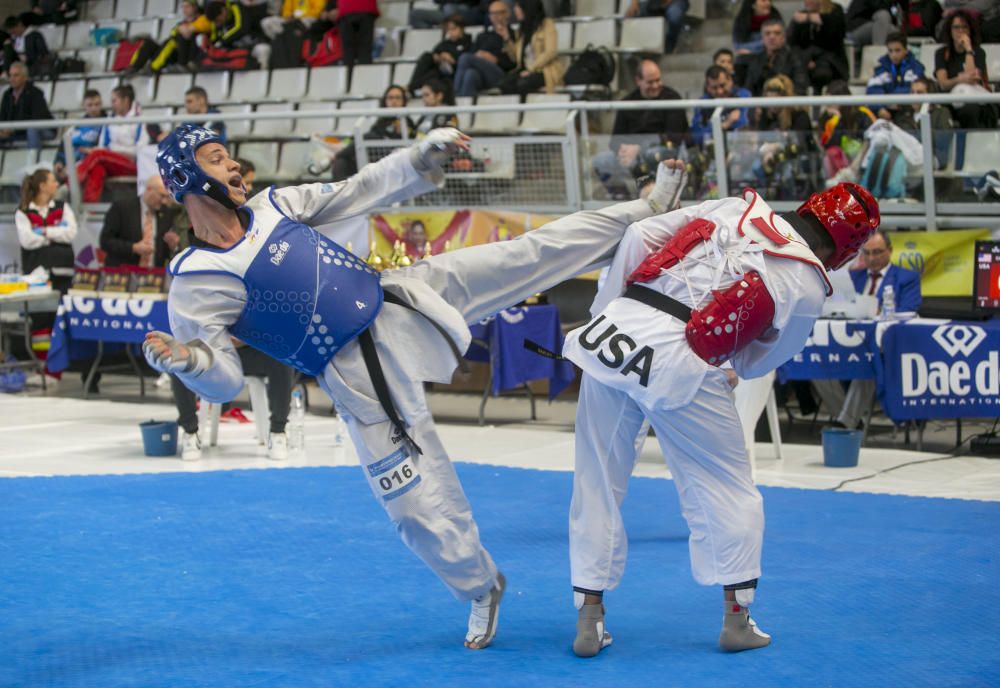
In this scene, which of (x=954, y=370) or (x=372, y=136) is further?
(x=372, y=136)

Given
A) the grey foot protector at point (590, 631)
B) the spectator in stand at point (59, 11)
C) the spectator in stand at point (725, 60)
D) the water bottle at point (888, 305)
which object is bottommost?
the grey foot protector at point (590, 631)

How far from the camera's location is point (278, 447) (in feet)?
26.8

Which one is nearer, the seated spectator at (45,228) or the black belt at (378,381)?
the black belt at (378,381)

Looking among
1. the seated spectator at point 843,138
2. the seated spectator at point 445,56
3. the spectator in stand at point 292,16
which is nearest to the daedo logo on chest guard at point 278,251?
the seated spectator at point 843,138

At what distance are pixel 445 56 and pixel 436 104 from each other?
1608 mm

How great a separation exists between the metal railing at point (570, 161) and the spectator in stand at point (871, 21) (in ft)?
8.19

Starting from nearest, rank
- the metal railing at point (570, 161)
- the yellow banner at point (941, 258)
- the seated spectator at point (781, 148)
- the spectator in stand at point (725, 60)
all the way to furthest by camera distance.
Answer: the yellow banner at point (941, 258) < the metal railing at point (570, 161) < the seated spectator at point (781, 148) < the spectator in stand at point (725, 60)

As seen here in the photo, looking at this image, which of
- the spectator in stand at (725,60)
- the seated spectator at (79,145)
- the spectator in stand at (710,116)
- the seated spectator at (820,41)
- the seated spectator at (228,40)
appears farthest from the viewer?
the seated spectator at (228,40)

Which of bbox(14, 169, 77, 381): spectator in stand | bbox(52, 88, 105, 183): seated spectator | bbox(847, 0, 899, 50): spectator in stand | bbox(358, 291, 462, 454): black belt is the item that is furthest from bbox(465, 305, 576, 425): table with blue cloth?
bbox(52, 88, 105, 183): seated spectator

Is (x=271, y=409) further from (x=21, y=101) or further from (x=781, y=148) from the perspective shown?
(x=21, y=101)

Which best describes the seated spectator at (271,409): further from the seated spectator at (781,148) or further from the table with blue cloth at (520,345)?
the seated spectator at (781,148)

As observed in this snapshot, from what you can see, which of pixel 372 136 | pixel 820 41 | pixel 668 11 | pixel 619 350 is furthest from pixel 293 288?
pixel 668 11

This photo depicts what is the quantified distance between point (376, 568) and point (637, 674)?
1.67 m

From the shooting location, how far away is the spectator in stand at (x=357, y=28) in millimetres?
13859
